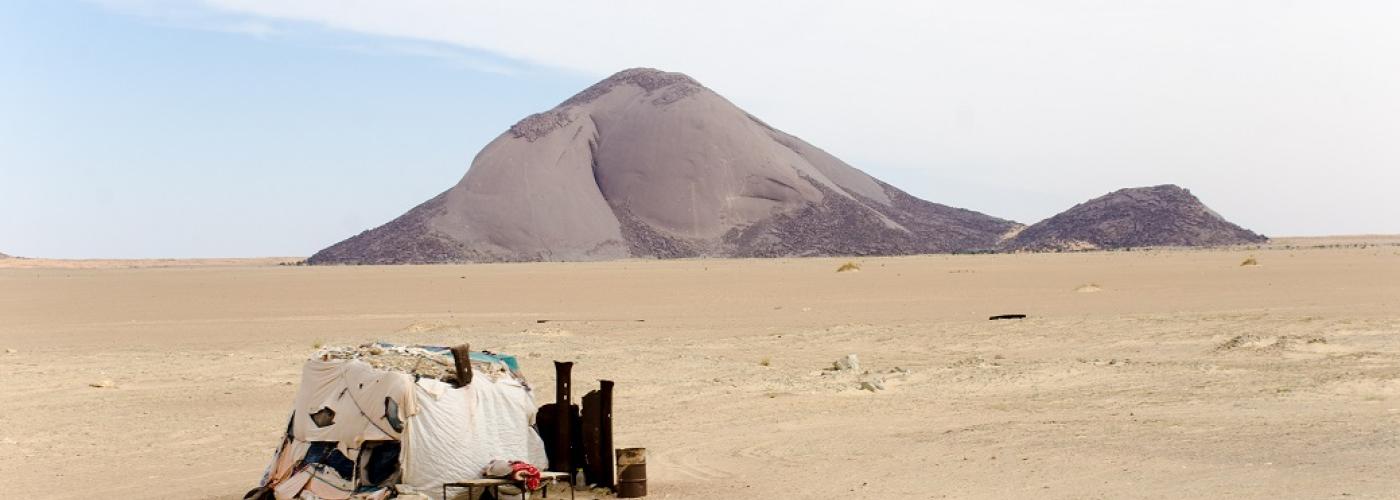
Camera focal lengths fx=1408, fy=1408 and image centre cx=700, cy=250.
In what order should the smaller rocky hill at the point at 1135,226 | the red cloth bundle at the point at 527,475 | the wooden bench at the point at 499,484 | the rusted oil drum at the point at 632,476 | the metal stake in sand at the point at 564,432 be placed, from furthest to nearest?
the smaller rocky hill at the point at 1135,226, the metal stake in sand at the point at 564,432, the rusted oil drum at the point at 632,476, the red cloth bundle at the point at 527,475, the wooden bench at the point at 499,484

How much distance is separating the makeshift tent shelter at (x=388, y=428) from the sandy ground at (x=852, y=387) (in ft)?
5.07

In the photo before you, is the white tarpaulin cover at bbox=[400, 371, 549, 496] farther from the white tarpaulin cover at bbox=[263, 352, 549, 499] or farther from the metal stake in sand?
the metal stake in sand

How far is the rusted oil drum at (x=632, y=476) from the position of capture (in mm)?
11344

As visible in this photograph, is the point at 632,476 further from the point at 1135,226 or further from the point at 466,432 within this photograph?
the point at 1135,226

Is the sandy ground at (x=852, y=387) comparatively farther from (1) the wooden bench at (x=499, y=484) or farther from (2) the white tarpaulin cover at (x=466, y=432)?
(2) the white tarpaulin cover at (x=466, y=432)

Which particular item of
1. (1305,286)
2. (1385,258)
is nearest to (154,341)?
(1305,286)

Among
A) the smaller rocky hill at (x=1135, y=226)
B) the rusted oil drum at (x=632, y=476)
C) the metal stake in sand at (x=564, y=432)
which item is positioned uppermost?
the smaller rocky hill at (x=1135, y=226)

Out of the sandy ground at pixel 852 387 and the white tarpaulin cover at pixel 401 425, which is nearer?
the white tarpaulin cover at pixel 401 425

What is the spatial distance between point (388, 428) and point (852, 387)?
26.8ft

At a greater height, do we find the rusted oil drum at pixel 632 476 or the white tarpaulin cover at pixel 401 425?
the white tarpaulin cover at pixel 401 425

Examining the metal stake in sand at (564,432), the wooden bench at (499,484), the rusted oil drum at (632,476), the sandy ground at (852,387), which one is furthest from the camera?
the sandy ground at (852,387)

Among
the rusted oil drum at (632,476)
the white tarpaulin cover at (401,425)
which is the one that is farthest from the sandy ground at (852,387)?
the white tarpaulin cover at (401,425)

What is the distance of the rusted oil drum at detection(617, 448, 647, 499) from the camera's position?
447 inches

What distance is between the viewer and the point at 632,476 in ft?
37.2
